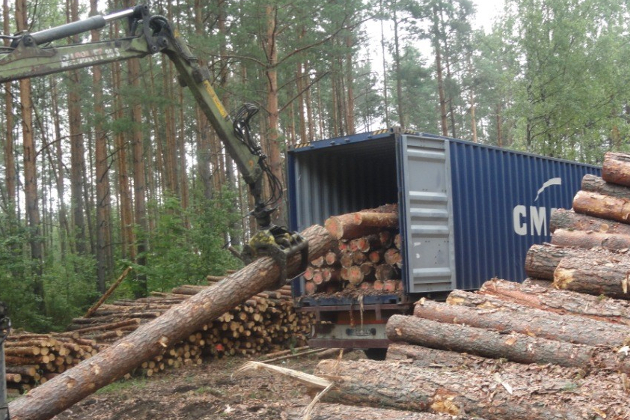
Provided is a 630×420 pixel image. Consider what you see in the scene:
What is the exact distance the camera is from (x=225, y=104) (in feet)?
73.7

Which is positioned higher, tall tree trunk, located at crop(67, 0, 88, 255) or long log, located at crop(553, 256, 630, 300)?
tall tree trunk, located at crop(67, 0, 88, 255)

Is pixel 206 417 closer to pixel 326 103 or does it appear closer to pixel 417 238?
pixel 417 238

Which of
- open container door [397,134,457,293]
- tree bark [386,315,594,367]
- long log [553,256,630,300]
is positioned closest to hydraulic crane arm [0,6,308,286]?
tree bark [386,315,594,367]

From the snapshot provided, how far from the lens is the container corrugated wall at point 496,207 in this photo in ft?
31.6

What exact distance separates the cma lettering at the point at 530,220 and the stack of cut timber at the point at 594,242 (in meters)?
1.50

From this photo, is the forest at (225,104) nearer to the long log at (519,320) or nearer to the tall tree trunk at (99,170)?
the tall tree trunk at (99,170)

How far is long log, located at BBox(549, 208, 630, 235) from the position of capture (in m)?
8.89

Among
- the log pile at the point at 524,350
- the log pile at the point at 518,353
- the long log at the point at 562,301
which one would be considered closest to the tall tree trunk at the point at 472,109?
the log pile at the point at 524,350

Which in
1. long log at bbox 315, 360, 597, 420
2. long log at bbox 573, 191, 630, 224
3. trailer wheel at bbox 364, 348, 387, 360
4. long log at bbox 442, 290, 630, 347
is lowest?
trailer wheel at bbox 364, 348, 387, 360

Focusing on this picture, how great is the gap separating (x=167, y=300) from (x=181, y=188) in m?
14.9

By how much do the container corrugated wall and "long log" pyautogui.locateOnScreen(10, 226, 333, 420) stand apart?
275 centimetres

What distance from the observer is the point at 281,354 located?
12172 millimetres

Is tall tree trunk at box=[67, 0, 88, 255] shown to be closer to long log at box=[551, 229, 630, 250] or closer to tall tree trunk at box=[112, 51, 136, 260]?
tall tree trunk at box=[112, 51, 136, 260]

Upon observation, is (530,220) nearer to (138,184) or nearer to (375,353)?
(375,353)
